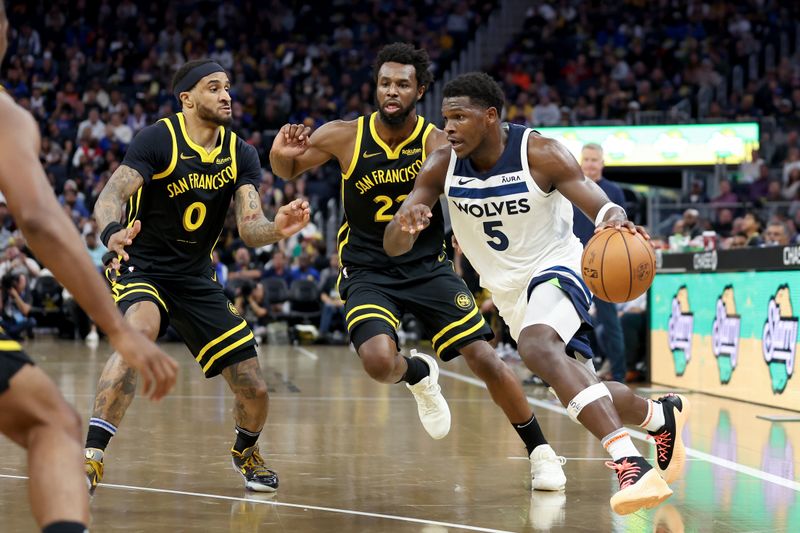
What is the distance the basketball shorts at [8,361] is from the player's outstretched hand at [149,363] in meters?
0.25

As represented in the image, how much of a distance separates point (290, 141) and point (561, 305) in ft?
5.98

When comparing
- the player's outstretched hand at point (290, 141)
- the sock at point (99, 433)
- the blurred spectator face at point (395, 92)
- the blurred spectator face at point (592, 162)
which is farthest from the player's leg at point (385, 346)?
the blurred spectator face at point (592, 162)

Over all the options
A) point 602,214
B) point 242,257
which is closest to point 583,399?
point 602,214

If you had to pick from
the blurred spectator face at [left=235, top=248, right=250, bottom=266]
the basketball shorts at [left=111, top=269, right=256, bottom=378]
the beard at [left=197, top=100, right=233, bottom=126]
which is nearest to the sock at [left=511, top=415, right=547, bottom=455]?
the basketball shorts at [left=111, top=269, right=256, bottom=378]

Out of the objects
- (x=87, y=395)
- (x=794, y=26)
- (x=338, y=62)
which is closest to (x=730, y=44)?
(x=794, y=26)

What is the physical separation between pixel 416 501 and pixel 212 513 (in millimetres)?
971

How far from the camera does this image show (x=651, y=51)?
2489cm

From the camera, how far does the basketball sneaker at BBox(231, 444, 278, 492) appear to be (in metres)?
5.51

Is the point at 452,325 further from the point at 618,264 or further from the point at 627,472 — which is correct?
the point at 627,472

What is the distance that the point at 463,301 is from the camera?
610 centimetres

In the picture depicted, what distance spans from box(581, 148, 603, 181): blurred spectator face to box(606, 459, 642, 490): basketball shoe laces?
4725 mm

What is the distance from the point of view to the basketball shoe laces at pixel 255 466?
5559 millimetres

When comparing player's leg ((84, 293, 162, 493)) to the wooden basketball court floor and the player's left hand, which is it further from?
the player's left hand

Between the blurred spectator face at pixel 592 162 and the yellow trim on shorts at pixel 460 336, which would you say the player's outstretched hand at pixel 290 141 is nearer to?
the yellow trim on shorts at pixel 460 336
